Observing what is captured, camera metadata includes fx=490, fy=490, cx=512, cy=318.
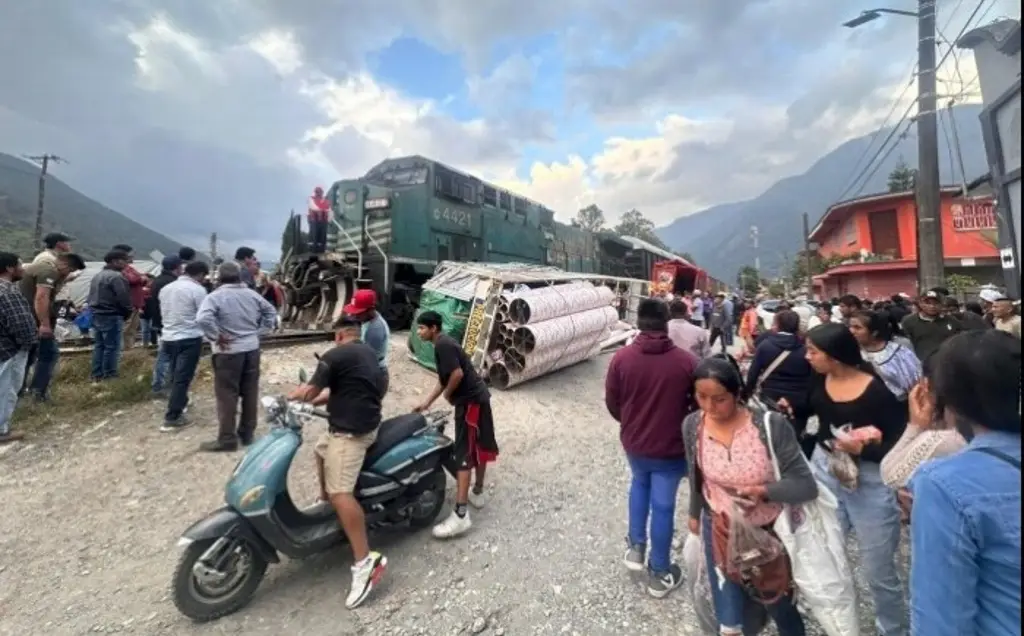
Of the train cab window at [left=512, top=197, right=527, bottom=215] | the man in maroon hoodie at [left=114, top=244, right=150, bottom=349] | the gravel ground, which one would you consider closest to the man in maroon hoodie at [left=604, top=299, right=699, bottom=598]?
the gravel ground

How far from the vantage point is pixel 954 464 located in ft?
3.42

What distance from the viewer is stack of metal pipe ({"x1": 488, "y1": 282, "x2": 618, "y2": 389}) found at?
262 inches

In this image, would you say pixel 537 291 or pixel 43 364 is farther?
pixel 537 291

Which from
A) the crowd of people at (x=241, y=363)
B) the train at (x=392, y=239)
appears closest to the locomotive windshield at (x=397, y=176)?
the train at (x=392, y=239)

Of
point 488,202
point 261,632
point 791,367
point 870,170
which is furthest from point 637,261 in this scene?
point 261,632

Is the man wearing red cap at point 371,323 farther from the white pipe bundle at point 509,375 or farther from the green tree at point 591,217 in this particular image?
the green tree at point 591,217

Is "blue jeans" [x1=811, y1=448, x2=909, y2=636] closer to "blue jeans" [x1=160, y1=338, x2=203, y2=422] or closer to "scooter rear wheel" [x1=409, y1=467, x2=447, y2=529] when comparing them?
"scooter rear wheel" [x1=409, y1=467, x2=447, y2=529]

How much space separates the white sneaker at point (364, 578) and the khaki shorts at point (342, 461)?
395mm

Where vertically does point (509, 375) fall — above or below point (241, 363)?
below

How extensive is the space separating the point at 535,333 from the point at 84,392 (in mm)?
5210

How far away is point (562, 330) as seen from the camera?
7.05 meters

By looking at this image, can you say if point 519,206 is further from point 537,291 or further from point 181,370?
point 181,370

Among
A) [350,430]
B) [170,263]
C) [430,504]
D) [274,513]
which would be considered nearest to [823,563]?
[350,430]

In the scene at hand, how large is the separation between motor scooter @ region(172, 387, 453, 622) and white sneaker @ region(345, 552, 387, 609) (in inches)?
12.0
